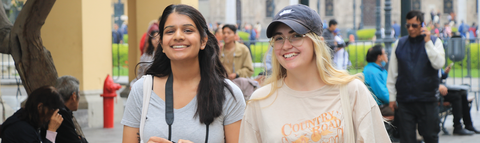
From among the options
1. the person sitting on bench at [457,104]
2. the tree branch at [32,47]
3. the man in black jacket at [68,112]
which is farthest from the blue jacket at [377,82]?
the tree branch at [32,47]

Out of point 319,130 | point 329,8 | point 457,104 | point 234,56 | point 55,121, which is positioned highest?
point 329,8

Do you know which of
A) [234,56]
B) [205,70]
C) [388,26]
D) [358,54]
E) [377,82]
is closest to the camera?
[205,70]

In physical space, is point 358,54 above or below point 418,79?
above

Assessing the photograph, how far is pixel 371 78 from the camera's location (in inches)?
279

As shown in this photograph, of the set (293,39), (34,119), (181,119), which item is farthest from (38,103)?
(293,39)

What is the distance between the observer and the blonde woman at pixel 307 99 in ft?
7.23

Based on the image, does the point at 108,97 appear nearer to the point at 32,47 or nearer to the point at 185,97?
the point at 32,47

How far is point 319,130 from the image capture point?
221cm

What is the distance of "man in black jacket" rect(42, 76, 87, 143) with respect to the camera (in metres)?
4.81

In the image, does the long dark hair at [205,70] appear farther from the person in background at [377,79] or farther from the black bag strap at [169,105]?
the person in background at [377,79]

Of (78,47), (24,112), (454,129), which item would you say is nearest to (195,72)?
(24,112)

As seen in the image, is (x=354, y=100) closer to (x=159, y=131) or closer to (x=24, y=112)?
(x=159, y=131)

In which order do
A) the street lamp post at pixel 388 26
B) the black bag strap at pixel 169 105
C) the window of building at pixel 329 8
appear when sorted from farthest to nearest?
the window of building at pixel 329 8, the street lamp post at pixel 388 26, the black bag strap at pixel 169 105

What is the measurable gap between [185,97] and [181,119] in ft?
0.44
